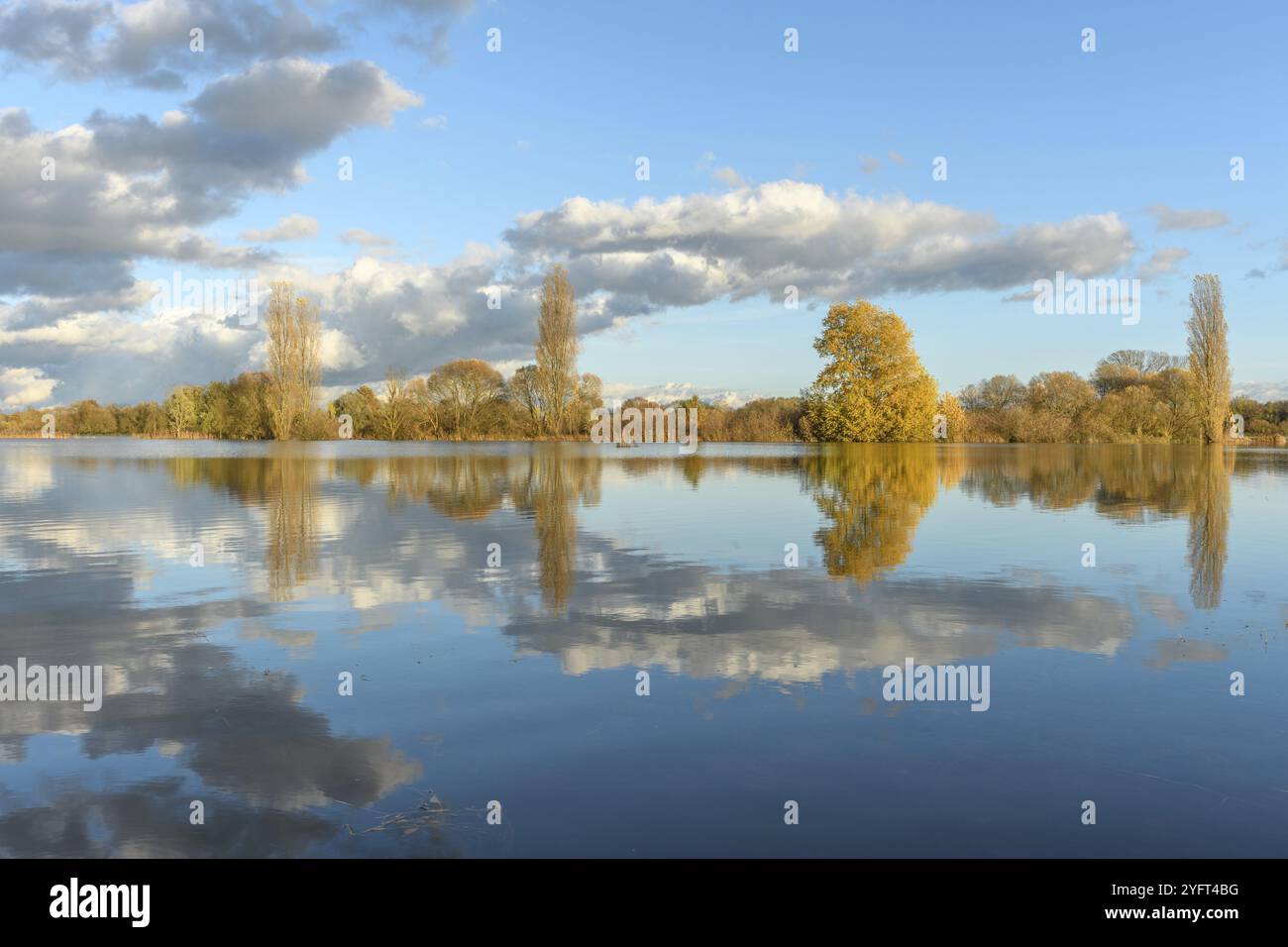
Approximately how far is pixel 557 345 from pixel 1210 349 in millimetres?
55410

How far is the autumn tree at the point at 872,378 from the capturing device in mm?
61219

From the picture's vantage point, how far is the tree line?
6222cm

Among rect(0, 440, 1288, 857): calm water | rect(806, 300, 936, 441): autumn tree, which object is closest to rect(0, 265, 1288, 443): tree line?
rect(806, 300, 936, 441): autumn tree

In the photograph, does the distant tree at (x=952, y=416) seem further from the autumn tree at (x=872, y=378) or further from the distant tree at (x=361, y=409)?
the distant tree at (x=361, y=409)

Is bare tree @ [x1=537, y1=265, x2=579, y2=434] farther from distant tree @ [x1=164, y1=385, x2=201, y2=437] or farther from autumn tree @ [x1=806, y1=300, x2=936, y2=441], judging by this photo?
distant tree @ [x1=164, y1=385, x2=201, y2=437]

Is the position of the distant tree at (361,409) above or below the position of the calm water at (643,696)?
above

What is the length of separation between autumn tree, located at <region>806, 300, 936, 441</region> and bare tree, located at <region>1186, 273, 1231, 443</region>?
2779 centimetres

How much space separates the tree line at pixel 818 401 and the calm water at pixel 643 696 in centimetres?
4892

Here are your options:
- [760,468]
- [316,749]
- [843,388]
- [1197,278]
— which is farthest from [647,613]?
[1197,278]

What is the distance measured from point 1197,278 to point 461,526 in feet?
255

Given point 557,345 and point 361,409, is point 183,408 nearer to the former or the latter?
point 361,409

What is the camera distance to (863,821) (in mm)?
3982

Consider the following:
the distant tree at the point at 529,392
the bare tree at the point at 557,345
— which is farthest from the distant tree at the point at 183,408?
the bare tree at the point at 557,345
